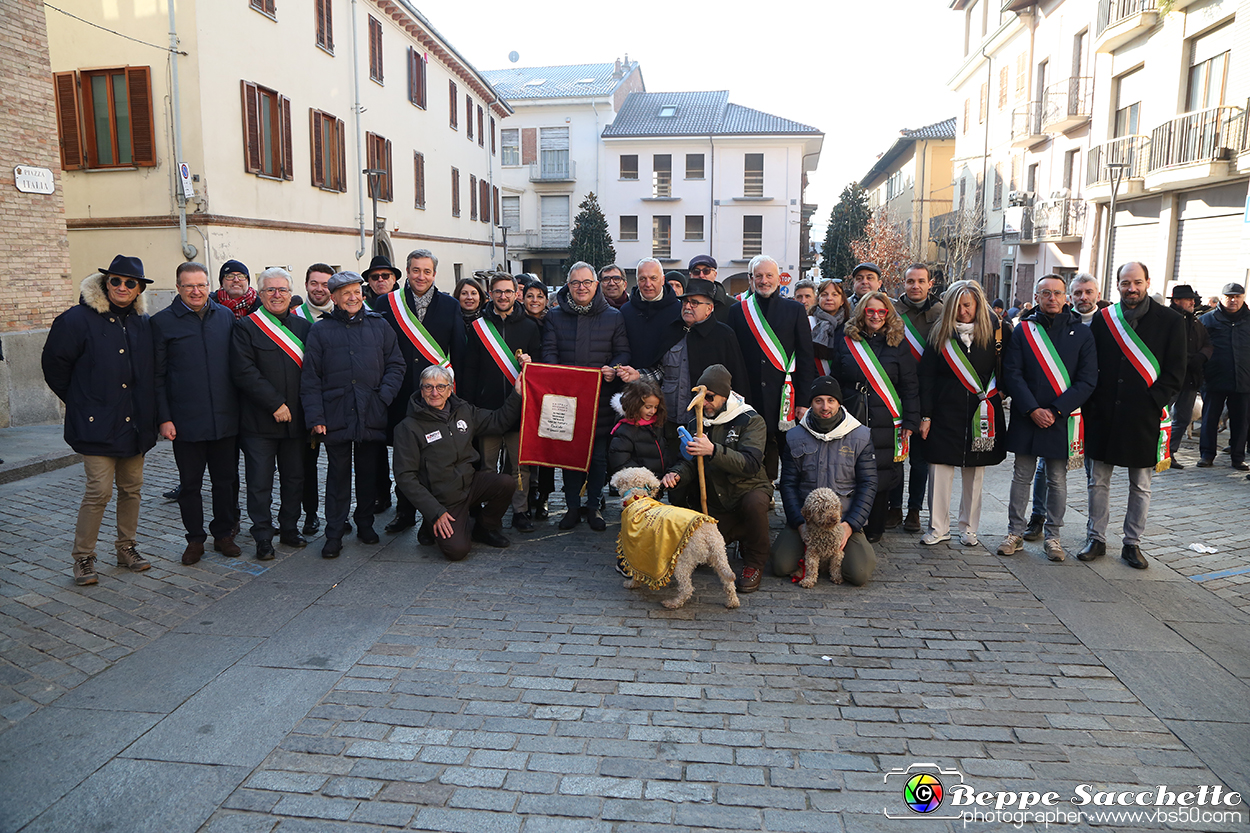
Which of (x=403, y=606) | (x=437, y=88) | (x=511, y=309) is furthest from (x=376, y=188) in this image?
(x=403, y=606)

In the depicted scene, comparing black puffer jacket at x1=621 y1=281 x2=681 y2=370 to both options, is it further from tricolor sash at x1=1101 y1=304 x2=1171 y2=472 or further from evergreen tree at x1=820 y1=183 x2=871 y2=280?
evergreen tree at x1=820 y1=183 x2=871 y2=280

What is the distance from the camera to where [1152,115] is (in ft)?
61.1

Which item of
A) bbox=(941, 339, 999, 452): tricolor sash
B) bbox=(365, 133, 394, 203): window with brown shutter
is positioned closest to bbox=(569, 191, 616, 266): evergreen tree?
bbox=(365, 133, 394, 203): window with brown shutter

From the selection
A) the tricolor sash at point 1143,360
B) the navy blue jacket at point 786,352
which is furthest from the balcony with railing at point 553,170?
the tricolor sash at point 1143,360

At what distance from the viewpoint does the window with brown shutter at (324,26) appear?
65.9ft

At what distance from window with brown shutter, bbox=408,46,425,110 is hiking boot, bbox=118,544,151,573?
77.3 ft

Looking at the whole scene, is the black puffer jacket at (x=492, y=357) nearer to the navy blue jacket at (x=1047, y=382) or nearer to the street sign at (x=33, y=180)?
the navy blue jacket at (x=1047, y=382)

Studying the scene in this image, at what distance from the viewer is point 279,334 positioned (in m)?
6.43

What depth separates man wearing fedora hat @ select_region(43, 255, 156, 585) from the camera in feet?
18.5

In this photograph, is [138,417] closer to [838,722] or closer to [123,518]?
[123,518]

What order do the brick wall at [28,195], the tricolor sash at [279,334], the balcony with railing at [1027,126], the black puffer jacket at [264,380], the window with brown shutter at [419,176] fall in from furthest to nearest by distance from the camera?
the window with brown shutter at [419,176] → the balcony with railing at [1027,126] → the brick wall at [28,195] → the tricolor sash at [279,334] → the black puffer jacket at [264,380]

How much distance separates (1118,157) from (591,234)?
28264 mm

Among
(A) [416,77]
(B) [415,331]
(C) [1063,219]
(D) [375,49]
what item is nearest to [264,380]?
(B) [415,331]

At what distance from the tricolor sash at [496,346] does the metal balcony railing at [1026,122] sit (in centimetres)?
2311
